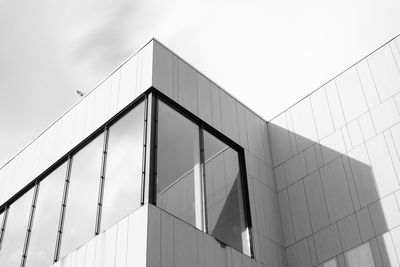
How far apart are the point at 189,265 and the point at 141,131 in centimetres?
238

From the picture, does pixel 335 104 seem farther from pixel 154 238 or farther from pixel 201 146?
pixel 154 238

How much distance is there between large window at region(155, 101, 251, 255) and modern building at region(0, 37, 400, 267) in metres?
0.02

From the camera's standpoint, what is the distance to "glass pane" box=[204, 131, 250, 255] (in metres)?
9.63

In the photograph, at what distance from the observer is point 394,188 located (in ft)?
32.6

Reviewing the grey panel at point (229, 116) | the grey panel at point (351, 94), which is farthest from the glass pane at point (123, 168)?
the grey panel at point (351, 94)

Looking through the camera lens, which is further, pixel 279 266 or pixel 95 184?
pixel 279 266

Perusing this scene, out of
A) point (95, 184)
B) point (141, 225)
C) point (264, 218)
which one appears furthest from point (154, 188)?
point (264, 218)

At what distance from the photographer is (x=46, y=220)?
10680mm

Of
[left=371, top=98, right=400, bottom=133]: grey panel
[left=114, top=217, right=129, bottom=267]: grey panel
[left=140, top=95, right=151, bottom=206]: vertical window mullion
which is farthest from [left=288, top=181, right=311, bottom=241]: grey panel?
[left=114, top=217, right=129, bottom=267]: grey panel

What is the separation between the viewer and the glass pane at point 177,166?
905cm

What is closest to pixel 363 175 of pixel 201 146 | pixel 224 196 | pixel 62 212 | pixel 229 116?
pixel 224 196

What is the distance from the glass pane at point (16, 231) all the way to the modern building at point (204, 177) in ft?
0.12

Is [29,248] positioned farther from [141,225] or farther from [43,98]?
[43,98]

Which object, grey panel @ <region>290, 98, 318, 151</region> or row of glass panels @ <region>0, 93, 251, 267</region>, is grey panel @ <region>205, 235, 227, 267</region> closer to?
row of glass panels @ <region>0, 93, 251, 267</region>
